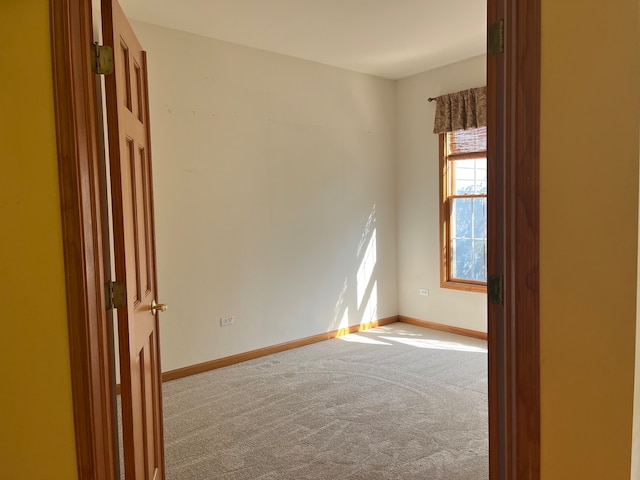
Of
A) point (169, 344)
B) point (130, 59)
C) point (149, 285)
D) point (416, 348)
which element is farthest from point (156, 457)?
point (416, 348)

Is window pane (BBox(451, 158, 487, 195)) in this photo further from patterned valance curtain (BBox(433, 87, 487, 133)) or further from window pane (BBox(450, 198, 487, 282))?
patterned valance curtain (BBox(433, 87, 487, 133))

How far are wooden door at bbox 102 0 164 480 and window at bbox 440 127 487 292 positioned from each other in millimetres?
3644

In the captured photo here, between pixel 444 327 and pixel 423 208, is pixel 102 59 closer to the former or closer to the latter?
pixel 423 208

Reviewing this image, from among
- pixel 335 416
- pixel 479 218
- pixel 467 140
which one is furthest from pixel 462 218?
pixel 335 416

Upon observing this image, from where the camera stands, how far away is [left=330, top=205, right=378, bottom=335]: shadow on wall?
5.18 m

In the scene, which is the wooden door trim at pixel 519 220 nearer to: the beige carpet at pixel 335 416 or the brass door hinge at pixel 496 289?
the brass door hinge at pixel 496 289

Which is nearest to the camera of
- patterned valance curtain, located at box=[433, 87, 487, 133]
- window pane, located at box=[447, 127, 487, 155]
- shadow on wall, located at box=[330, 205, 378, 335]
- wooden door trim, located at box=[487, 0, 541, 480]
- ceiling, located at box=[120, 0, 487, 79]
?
wooden door trim, located at box=[487, 0, 541, 480]

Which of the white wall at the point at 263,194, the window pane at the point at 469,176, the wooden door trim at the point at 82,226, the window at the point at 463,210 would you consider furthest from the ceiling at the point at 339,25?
the wooden door trim at the point at 82,226

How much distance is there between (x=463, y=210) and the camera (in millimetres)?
5078

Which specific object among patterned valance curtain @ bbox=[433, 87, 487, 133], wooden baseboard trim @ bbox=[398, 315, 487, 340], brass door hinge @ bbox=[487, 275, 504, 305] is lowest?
wooden baseboard trim @ bbox=[398, 315, 487, 340]

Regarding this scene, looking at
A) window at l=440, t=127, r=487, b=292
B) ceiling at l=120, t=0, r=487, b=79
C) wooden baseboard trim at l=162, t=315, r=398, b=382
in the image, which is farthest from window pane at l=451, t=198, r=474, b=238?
ceiling at l=120, t=0, r=487, b=79

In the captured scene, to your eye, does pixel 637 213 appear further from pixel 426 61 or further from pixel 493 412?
pixel 426 61

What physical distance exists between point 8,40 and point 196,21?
2625mm

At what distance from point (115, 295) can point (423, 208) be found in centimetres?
431
